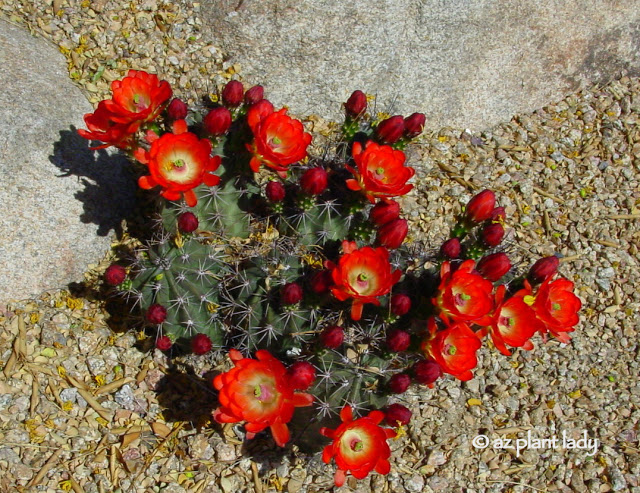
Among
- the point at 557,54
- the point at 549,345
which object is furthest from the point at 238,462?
the point at 557,54

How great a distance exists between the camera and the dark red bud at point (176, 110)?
2.96 m

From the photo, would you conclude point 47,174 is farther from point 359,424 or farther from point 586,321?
point 586,321

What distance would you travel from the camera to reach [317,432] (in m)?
3.02

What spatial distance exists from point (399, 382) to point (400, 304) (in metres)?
0.34

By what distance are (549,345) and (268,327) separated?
5.99 ft

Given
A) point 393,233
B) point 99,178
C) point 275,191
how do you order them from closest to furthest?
point 393,233 → point 275,191 → point 99,178

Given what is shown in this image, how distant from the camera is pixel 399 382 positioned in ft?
8.88

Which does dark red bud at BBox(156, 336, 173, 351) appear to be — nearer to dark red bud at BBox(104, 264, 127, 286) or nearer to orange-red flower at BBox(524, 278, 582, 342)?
dark red bud at BBox(104, 264, 127, 286)

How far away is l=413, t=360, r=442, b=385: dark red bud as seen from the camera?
267 centimetres

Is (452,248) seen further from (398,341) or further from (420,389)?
(420,389)

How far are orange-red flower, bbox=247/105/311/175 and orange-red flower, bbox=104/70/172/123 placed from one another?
0.42 meters

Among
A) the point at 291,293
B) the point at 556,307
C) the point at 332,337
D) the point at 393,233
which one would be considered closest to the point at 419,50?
the point at 393,233

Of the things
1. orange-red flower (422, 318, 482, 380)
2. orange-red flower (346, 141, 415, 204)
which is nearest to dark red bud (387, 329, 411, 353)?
orange-red flower (422, 318, 482, 380)

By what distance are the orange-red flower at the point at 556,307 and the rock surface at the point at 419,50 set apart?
2.01m
